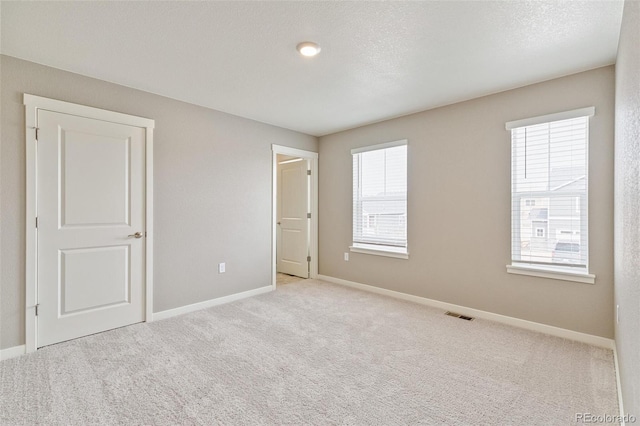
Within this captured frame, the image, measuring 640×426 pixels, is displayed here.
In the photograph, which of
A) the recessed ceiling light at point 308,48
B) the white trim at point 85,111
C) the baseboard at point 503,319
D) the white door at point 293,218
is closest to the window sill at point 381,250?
the baseboard at point 503,319

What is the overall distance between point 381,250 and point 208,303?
2409 mm

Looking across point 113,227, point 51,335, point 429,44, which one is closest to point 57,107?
point 113,227

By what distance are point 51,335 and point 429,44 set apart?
4.00 m

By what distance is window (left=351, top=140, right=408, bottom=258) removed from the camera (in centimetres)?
416

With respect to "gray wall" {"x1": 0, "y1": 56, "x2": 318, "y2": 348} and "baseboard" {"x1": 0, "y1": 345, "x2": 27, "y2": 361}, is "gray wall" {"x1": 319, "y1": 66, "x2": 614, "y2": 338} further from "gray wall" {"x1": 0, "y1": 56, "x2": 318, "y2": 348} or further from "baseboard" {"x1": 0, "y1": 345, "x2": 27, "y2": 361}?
"baseboard" {"x1": 0, "y1": 345, "x2": 27, "y2": 361}

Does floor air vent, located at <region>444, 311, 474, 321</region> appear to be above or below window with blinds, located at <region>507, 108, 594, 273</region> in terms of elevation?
below

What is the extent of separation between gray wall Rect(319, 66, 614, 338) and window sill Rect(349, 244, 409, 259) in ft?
0.26

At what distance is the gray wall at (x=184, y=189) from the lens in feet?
8.14

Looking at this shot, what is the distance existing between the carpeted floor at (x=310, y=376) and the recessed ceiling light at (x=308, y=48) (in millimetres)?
2451

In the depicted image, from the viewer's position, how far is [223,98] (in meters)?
3.42

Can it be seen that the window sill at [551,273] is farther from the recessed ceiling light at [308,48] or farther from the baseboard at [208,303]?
the baseboard at [208,303]

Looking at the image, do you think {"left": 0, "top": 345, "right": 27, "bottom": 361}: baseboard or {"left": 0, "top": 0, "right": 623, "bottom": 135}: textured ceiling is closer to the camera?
{"left": 0, "top": 0, "right": 623, "bottom": 135}: textured ceiling
